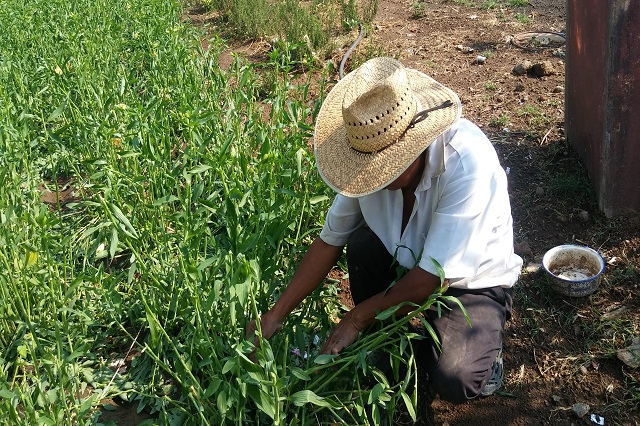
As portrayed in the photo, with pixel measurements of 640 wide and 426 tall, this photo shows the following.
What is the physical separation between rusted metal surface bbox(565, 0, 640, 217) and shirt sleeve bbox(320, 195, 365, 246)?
129 centimetres

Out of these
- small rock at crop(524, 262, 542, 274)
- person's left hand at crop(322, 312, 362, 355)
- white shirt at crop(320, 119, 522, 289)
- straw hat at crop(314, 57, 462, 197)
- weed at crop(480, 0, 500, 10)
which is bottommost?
weed at crop(480, 0, 500, 10)

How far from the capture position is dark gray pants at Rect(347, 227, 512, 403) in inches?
85.7

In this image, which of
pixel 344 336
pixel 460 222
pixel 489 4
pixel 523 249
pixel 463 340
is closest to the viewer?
pixel 460 222

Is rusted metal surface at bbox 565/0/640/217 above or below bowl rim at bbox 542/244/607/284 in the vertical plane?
above

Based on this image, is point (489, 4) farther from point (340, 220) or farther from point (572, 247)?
point (340, 220)

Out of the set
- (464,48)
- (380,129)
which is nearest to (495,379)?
(380,129)

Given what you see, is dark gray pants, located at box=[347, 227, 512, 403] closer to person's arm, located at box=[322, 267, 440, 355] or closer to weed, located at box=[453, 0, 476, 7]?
person's arm, located at box=[322, 267, 440, 355]

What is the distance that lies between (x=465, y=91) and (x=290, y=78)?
1.25 metres

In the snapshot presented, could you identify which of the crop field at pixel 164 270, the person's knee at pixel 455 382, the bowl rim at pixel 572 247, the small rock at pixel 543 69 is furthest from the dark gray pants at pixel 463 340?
the small rock at pixel 543 69

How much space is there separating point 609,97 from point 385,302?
4.91 feet

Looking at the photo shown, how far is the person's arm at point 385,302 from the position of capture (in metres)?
1.96

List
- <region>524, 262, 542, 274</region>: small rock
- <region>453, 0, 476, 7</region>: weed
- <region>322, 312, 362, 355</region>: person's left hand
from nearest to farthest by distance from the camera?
<region>322, 312, 362, 355</region>: person's left hand → <region>524, 262, 542, 274</region>: small rock → <region>453, 0, 476, 7</region>: weed

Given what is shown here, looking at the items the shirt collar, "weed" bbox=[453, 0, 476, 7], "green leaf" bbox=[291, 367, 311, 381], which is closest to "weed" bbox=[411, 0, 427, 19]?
"weed" bbox=[453, 0, 476, 7]

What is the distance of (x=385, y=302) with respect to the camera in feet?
6.64
